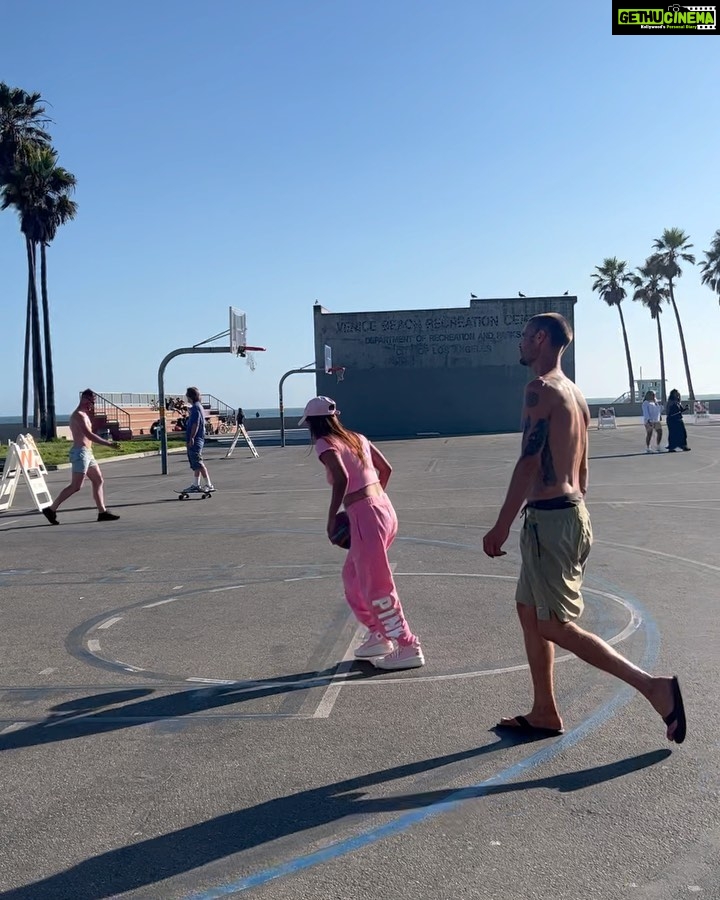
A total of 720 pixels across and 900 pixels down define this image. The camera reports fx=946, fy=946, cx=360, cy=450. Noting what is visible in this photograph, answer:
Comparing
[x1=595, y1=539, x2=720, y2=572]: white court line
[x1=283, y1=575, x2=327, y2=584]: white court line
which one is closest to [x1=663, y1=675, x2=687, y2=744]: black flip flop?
[x1=595, y1=539, x2=720, y2=572]: white court line

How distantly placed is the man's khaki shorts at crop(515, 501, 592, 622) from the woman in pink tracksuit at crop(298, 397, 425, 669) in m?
1.37

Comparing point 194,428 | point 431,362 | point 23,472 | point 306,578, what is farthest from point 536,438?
point 431,362

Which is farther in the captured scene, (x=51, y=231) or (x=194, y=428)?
(x=51, y=231)

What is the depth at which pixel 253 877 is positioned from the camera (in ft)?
10.7

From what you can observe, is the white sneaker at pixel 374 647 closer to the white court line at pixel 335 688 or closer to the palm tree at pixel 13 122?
the white court line at pixel 335 688

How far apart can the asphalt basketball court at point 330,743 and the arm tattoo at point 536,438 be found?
1.38 metres

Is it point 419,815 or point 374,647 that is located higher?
point 374,647

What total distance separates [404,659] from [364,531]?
82cm

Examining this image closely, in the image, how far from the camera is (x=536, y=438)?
4363 mm

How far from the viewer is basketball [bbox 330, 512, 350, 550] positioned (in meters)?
5.62

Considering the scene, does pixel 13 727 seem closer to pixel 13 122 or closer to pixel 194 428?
pixel 194 428

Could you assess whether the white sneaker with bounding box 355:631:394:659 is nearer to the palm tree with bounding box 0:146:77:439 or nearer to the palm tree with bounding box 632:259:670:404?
the palm tree with bounding box 0:146:77:439

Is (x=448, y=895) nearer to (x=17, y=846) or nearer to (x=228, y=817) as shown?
(x=228, y=817)

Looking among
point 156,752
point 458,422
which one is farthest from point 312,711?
point 458,422
